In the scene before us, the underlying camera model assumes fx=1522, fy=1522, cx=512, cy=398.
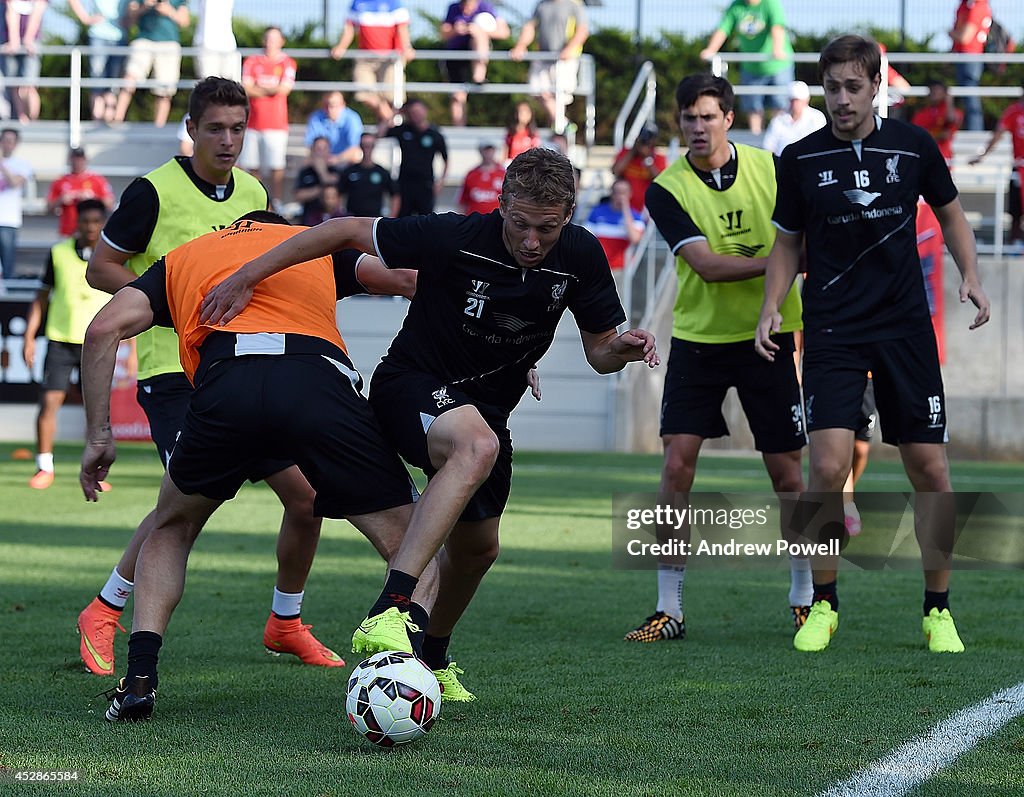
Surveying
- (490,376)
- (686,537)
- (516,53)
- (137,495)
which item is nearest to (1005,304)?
(516,53)

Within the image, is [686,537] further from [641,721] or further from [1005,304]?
[1005,304]

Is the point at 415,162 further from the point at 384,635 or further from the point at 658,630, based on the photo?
the point at 384,635

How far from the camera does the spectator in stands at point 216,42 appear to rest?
2098cm

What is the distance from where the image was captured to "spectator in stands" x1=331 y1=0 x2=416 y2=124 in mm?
21938

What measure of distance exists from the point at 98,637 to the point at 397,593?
186 cm

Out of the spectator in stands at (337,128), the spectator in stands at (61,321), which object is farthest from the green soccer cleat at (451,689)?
the spectator in stands at (337,128)

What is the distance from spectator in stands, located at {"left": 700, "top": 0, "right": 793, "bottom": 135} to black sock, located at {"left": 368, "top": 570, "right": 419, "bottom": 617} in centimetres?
1651

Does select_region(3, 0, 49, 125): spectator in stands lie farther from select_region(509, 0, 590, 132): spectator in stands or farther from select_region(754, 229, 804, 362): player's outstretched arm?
select_region(754, 229, 804, 362): player's outstretched arm

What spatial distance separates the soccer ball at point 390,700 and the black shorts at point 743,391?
2.86 metres

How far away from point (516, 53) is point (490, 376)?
657 inches

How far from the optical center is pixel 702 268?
268 inches

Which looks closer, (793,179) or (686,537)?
(793,179)

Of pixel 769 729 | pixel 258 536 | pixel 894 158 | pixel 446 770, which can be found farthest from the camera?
pixel 258 536

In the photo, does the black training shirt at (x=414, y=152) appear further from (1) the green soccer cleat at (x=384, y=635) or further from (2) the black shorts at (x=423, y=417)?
(1) the green soccer cleat at (x=384, y=635)
